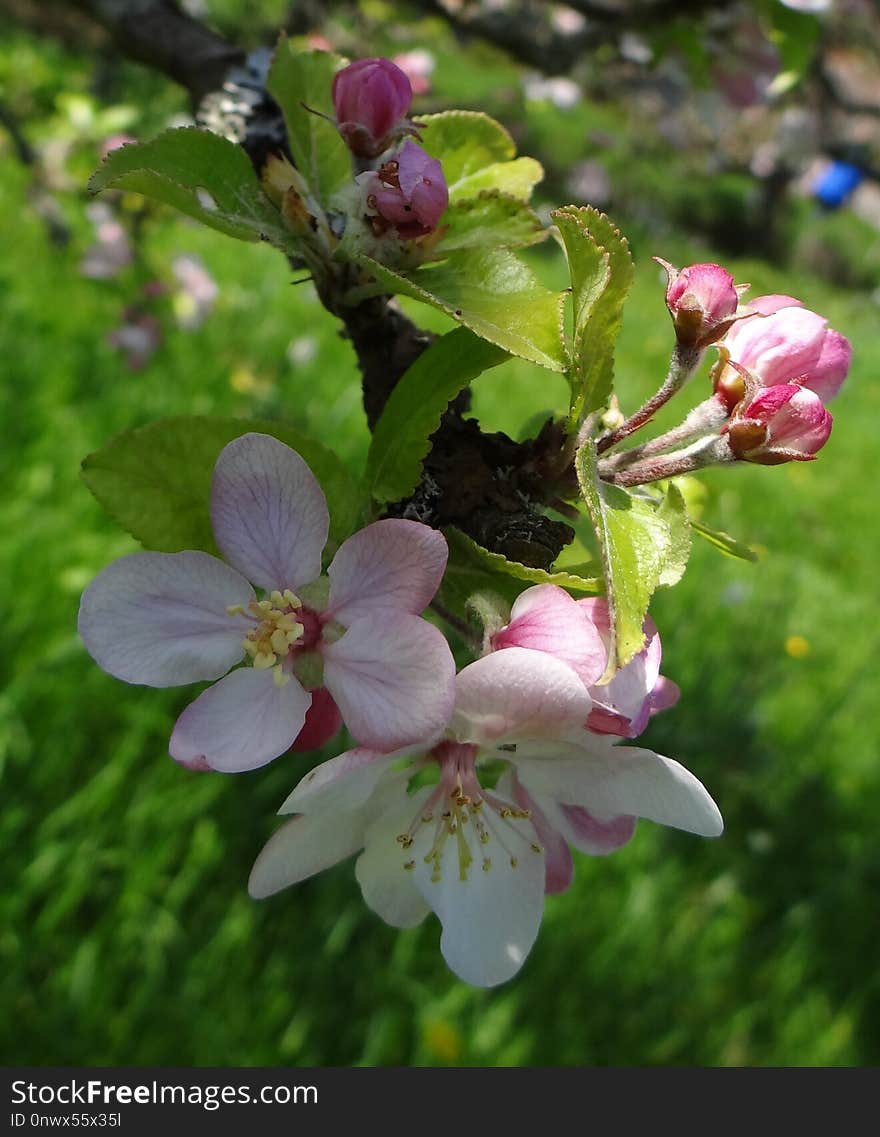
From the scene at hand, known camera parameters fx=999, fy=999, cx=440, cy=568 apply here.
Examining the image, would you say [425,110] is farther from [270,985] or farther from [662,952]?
[662,952]

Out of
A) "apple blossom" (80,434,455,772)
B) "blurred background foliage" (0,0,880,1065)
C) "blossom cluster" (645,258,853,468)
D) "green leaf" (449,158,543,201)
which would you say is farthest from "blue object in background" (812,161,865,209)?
"apple blossom" (80,434,455,772)

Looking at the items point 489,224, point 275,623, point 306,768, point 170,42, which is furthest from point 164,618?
point 306,768

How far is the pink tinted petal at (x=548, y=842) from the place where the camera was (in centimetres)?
54

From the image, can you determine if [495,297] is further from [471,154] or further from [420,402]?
[471,154]

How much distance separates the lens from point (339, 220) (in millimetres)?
Result: 509

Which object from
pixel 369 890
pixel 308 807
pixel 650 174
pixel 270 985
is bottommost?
pixel 650 174

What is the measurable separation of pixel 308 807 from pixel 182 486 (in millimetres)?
158

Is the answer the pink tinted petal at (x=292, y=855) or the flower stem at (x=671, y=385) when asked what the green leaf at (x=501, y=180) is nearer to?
the flower stem at (x=671, y=385)

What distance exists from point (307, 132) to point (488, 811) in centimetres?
38

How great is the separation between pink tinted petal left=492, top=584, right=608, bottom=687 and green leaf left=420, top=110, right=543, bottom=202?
26cm

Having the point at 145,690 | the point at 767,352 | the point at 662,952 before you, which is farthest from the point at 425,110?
the point at 662,952

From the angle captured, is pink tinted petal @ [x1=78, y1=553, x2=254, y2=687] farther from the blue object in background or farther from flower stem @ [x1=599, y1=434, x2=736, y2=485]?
the blue object in background

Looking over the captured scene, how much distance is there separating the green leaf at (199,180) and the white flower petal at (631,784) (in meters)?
0.28

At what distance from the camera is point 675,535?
42cm
